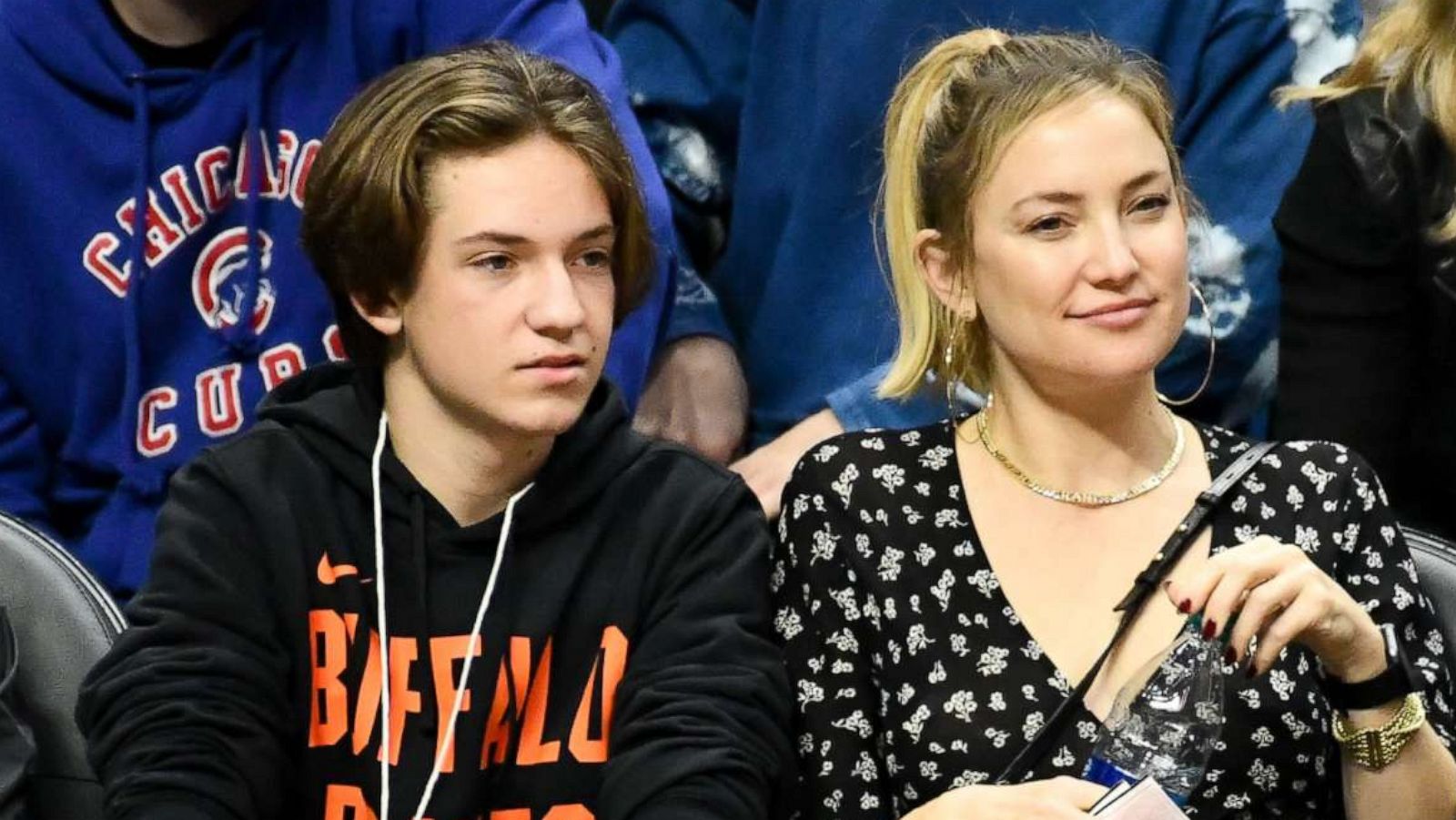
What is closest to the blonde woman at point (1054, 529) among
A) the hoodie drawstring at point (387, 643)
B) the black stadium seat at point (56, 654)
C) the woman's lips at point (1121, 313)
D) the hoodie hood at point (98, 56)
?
the woman's lips at point (1121, 313)

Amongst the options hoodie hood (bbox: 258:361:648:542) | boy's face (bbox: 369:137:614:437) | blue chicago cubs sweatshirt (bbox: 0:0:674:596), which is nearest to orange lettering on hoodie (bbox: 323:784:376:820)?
hoodie hood (bbox: 258:361:648:542)

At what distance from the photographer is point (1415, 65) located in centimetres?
231

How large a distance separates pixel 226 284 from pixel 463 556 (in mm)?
581

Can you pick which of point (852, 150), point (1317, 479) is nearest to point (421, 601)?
point (1317, 479)

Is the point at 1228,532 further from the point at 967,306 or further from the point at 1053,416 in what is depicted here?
the point at 967,306

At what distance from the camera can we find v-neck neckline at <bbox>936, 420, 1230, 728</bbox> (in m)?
1.85

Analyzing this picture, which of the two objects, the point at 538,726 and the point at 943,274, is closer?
the point at 538,726

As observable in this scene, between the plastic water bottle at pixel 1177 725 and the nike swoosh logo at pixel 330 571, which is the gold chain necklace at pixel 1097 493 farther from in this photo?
the nike swoosh logo at pixel 330 571

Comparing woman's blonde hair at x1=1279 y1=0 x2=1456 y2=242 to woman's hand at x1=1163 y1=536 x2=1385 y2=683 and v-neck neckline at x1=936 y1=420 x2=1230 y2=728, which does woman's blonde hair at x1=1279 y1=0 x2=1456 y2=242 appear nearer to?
v-neck neckline at x1=936 y1=420 x2=1230 y2=728

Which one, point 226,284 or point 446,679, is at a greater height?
point 226,284

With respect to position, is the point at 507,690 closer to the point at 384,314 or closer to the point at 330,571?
the point at 330,571

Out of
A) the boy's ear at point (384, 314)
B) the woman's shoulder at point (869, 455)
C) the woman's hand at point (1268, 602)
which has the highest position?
the boy's ear at point (384, 314)

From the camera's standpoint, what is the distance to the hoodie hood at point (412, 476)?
6.31 feet

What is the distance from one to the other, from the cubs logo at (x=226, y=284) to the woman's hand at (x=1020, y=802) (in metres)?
0.94
